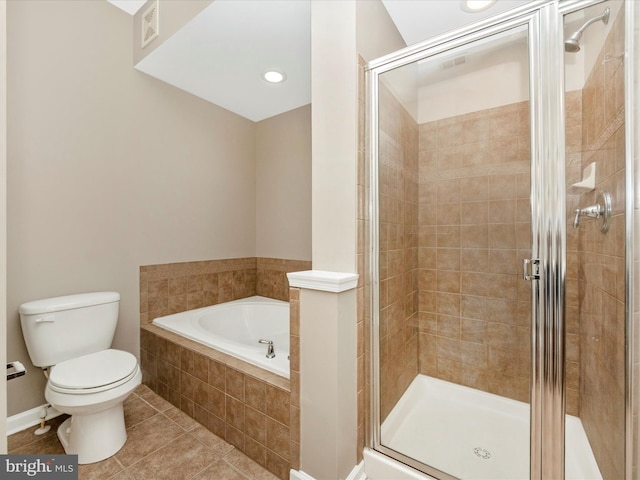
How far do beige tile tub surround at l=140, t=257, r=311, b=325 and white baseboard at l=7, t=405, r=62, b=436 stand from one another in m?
0.68

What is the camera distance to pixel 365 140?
4.56ft

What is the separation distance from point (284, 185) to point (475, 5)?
191 cm

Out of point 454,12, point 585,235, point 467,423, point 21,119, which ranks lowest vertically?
point 467,423

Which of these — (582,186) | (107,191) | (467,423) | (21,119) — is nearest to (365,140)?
(582,186)

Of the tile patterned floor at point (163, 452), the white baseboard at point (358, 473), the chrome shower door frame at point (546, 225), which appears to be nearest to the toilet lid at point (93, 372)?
the tile patterned floor at point (163, 452)

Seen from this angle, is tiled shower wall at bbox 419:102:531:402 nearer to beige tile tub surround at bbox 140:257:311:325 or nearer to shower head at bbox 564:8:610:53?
shower head at bbox 564:8:610:53

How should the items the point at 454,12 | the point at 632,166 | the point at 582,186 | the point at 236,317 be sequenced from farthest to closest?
the point at 236,317
the point at 454,12
the point at 582,186
the point at 632,166

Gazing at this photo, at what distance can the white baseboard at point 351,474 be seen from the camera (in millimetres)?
1325

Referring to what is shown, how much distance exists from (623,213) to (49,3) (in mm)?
3067

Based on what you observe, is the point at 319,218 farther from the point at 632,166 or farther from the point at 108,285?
the point at 108,285

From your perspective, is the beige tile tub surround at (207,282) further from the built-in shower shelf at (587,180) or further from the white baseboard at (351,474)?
the built-in shower shelf at (587,180)

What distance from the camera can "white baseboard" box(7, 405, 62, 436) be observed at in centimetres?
170

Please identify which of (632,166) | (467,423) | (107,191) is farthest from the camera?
(107,191)

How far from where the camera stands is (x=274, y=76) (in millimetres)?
2314
